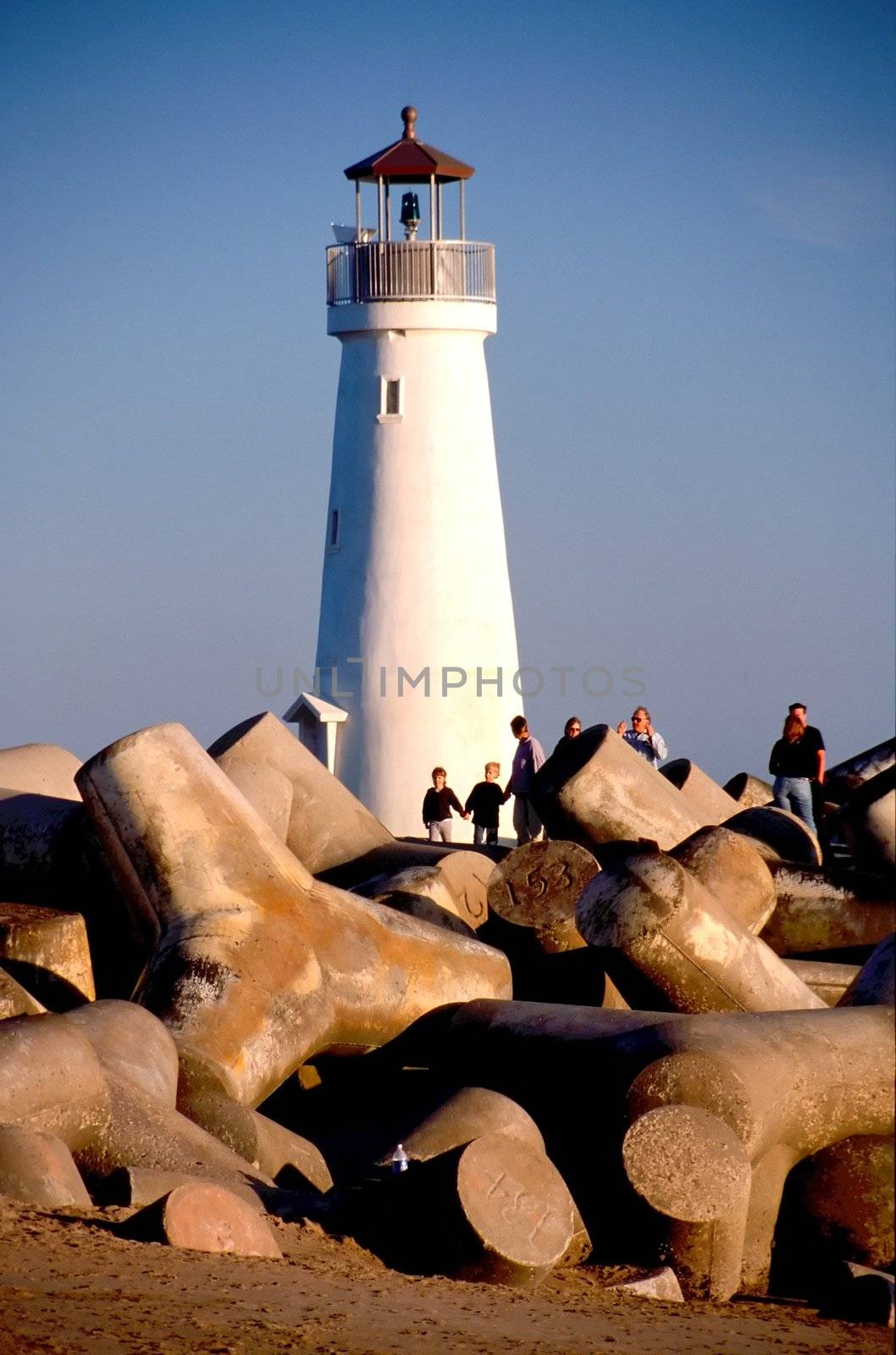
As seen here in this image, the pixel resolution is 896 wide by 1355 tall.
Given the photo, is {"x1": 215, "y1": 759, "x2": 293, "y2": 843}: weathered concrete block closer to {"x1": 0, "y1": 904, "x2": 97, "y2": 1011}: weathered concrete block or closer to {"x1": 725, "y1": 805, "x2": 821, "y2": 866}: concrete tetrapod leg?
{"x1": 0, "y1": 904, "x2": 97, "y2": 1011}: weathered concrete block

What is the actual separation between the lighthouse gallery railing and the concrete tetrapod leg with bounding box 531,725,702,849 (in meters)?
14.9

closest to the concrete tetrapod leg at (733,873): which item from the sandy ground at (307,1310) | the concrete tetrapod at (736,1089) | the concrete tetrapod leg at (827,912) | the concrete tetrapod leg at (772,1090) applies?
the concrete tetrapod leg at (827,912)

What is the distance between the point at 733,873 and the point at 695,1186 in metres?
3.55

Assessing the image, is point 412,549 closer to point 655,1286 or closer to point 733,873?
point 733,873

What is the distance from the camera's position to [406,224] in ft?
82.8

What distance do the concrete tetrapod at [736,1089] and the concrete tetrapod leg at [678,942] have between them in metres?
0.60

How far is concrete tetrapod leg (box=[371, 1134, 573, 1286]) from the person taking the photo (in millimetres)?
5516

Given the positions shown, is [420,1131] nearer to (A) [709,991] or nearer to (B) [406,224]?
(A) [709,991]

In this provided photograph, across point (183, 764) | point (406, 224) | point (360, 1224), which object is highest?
point (406, 224)

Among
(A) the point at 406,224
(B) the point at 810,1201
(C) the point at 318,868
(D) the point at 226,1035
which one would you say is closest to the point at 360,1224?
(B) the point at 810,1201

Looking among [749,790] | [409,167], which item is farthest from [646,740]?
[409,167]

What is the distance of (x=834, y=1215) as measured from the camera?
5.61 meters

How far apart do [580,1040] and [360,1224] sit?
59.0 inches

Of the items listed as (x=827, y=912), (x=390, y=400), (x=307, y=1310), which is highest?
(x=390, y=400)
